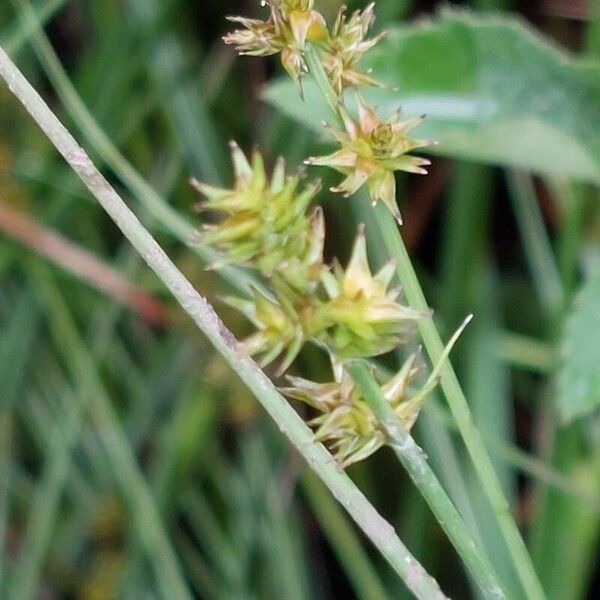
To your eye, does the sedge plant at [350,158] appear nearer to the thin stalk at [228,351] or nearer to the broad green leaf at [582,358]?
the thin stalk at [228,351]

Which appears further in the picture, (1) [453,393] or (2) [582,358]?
(2) [582,358]

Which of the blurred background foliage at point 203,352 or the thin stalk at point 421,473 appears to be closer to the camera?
the thin stalk at point 421,473

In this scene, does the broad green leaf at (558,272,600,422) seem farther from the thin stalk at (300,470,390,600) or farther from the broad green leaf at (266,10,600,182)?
the thin stalk at (300,470,390,600)

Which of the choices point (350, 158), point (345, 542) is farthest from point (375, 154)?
point (345, 542)

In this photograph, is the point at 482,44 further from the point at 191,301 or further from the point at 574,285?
the point at 191,301

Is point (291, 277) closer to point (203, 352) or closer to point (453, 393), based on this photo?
point (453, 393)

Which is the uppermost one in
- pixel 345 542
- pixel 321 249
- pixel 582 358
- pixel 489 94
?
pixel 321 249

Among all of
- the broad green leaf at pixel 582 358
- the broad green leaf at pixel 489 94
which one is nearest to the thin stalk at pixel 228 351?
the broad green leaf at pixel 582 358
